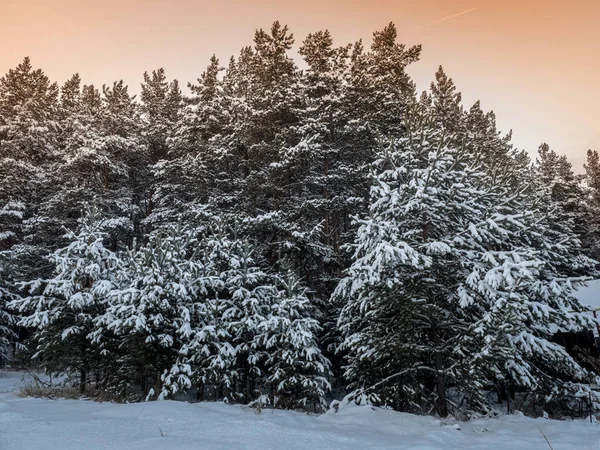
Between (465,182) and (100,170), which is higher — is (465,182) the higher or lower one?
the lower one

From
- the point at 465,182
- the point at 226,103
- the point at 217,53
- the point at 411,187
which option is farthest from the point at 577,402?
the point at 217,53

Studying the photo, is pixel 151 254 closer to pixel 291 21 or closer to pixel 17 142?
pixel 291 21

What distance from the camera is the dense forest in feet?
28.6

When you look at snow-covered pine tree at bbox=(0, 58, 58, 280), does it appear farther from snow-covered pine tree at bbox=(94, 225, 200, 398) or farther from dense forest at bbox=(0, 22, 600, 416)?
snow-covered pine tree at bbox=(94, 225, 200, 398)

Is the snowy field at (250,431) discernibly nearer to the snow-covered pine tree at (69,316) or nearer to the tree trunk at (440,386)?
the tree trunk at (440,386)

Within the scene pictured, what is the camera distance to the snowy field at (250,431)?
446 centimetres

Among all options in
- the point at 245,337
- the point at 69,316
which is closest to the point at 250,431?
the point at 245,337

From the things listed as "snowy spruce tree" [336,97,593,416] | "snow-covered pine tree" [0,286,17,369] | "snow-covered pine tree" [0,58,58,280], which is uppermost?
"snow-covered pine tree" [0,58,58,280]

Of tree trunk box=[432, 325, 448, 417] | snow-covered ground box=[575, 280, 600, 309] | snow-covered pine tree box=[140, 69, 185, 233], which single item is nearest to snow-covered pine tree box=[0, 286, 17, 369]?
snow-covered pine tree box=[140, 69, 185, 233]

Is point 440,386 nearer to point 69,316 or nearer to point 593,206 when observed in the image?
point 69,316

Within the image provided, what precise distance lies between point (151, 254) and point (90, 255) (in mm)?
2975

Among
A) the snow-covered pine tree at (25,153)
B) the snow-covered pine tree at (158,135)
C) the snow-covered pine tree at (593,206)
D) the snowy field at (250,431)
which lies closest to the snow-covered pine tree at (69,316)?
the snowy field at (250,431)

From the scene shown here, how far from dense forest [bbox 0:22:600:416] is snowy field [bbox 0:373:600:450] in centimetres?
177

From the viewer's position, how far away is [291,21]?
68.4 feet
